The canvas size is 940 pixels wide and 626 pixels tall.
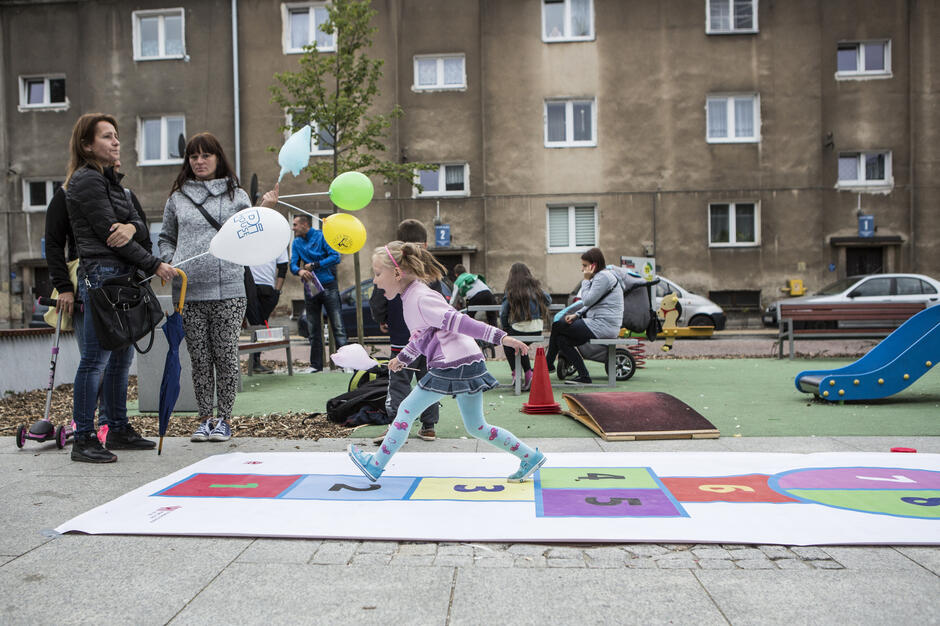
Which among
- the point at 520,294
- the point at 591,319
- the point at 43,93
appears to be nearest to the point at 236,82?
the point at 43,93

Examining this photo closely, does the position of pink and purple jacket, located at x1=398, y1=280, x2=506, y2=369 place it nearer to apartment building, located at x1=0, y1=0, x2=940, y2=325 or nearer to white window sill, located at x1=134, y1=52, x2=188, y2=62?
apartment building, located at x1=0, y1=0, x2=940, y2=325

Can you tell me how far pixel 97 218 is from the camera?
15.4 feet

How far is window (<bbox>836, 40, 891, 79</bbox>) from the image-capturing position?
21.7 metres

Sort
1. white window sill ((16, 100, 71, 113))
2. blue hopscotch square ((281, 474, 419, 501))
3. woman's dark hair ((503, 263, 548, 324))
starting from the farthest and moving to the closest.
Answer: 1. white window sill ((16, 100, 71, 113))
2. woman's dark hair ((503, 263, 548, 324))
3. blue hopscotch square ((281, 474, 419, 501))

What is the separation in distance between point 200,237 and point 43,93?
22517 millimetres

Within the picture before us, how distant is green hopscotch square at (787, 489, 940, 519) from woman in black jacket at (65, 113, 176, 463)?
13.4 feet

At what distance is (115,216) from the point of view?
190 inches

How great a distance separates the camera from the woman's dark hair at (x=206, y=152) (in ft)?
17.3

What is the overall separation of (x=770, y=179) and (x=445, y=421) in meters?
18.5

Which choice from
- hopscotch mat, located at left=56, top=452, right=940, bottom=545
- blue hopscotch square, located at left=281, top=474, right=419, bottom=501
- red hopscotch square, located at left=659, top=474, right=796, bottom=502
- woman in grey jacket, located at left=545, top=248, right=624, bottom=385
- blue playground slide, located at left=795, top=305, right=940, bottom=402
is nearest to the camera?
hopscotch mat, located at left=56, top=452, right=940, bottom=545

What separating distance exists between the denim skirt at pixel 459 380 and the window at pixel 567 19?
2016 centimetres

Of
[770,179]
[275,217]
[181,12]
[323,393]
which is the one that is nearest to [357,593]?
[275,217]

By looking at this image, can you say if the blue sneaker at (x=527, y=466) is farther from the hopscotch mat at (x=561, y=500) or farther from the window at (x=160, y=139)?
the window at (x=160, y=139)

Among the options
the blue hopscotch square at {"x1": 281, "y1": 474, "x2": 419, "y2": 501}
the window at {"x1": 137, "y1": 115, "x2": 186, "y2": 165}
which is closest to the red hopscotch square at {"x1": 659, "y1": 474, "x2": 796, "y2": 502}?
the blue hopscotch square at {"x1": 281, "y1": 474, "x2": 419, "y2": 501}
